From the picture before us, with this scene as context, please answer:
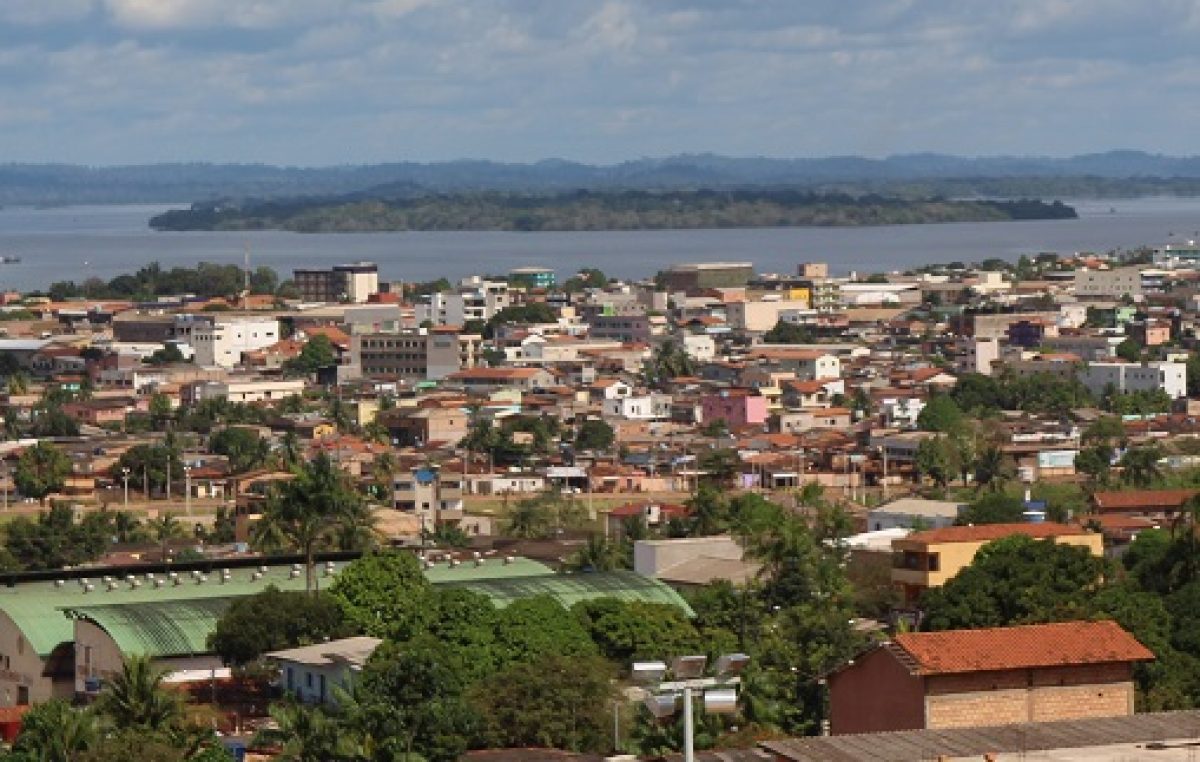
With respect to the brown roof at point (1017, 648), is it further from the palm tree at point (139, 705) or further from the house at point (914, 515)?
the house at point (914, 515)

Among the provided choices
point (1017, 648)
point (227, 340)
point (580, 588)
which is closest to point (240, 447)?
point (227, 340)

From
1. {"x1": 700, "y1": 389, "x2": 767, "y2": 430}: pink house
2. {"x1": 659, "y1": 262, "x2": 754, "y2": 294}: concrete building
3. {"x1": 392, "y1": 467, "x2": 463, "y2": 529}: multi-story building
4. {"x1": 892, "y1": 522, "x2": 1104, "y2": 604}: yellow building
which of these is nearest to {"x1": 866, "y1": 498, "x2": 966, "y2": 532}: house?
{"x1": 892, "y1": 522, "x2": 1104, "y2": 604}: yellow building

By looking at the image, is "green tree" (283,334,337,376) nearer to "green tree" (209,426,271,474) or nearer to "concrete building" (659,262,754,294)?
"green tree" (209,426,271,474)

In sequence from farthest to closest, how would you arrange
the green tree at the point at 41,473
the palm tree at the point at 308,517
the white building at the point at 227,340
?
the white building at the point at 227,340 → the green tree at the point at 41,473 → the palm tree at the point at 308,517

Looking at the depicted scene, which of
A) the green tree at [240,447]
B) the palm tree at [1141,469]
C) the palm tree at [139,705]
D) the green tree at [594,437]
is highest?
the palm tree at [139,705]

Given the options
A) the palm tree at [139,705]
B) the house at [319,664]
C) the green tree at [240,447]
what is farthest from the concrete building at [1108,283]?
the palm tree at [139,705]

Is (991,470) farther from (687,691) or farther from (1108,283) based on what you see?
(1108,283)
